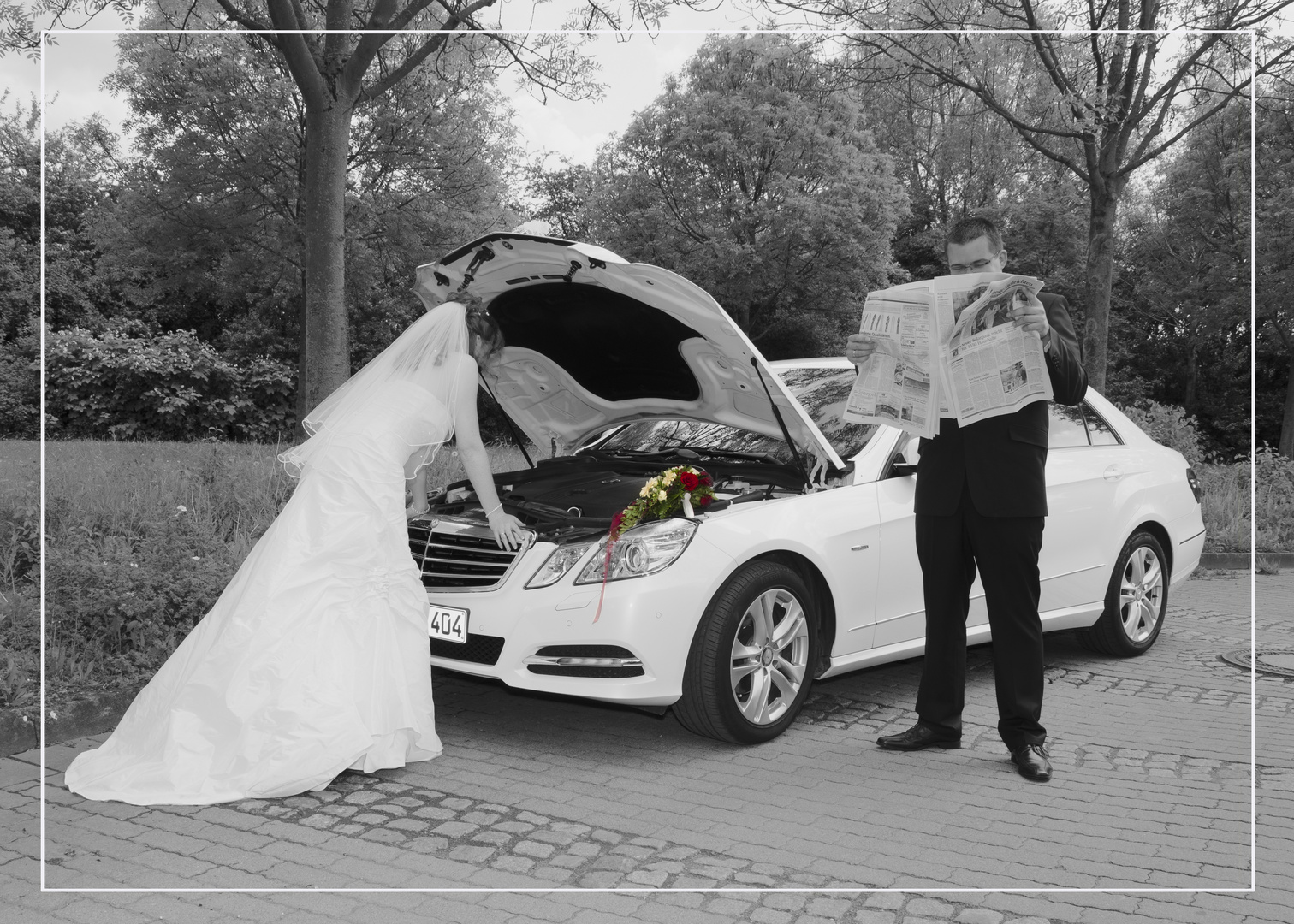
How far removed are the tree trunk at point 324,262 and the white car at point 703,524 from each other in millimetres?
3311

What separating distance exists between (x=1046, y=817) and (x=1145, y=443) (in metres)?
3.54

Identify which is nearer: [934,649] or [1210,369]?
[934,649]

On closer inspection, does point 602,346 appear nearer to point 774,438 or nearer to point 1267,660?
point 774,438

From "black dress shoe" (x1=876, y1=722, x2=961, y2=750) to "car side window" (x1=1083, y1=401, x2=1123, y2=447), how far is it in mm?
2440

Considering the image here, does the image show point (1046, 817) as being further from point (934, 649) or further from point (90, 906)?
point (90, 906)

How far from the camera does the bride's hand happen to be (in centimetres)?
477

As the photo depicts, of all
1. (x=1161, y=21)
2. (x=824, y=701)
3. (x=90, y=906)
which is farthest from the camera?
(x=1161, y=21)

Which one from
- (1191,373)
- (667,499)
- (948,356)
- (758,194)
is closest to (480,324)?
(667,499)

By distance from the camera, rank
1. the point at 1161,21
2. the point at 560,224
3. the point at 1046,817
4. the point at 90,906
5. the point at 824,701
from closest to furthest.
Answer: the point at 90,906
the point at 1046,817
the point at 824,701
the point at 1161,21
the point at 560,224

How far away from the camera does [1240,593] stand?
32.3ft

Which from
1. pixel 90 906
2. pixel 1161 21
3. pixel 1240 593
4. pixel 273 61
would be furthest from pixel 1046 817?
pixel 273 61

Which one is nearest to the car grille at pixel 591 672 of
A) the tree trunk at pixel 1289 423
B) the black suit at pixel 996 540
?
the black suit at pixel 996 540

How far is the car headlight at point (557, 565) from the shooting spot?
15.2 ft

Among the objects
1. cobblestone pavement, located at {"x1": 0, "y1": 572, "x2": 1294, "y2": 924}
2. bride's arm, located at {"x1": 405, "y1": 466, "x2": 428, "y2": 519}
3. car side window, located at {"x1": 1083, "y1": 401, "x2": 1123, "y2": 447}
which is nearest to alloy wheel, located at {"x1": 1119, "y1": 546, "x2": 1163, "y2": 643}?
car side window, located at {"x1": 1083, "y1": 401, "x2": 1123, "y2": 447}
